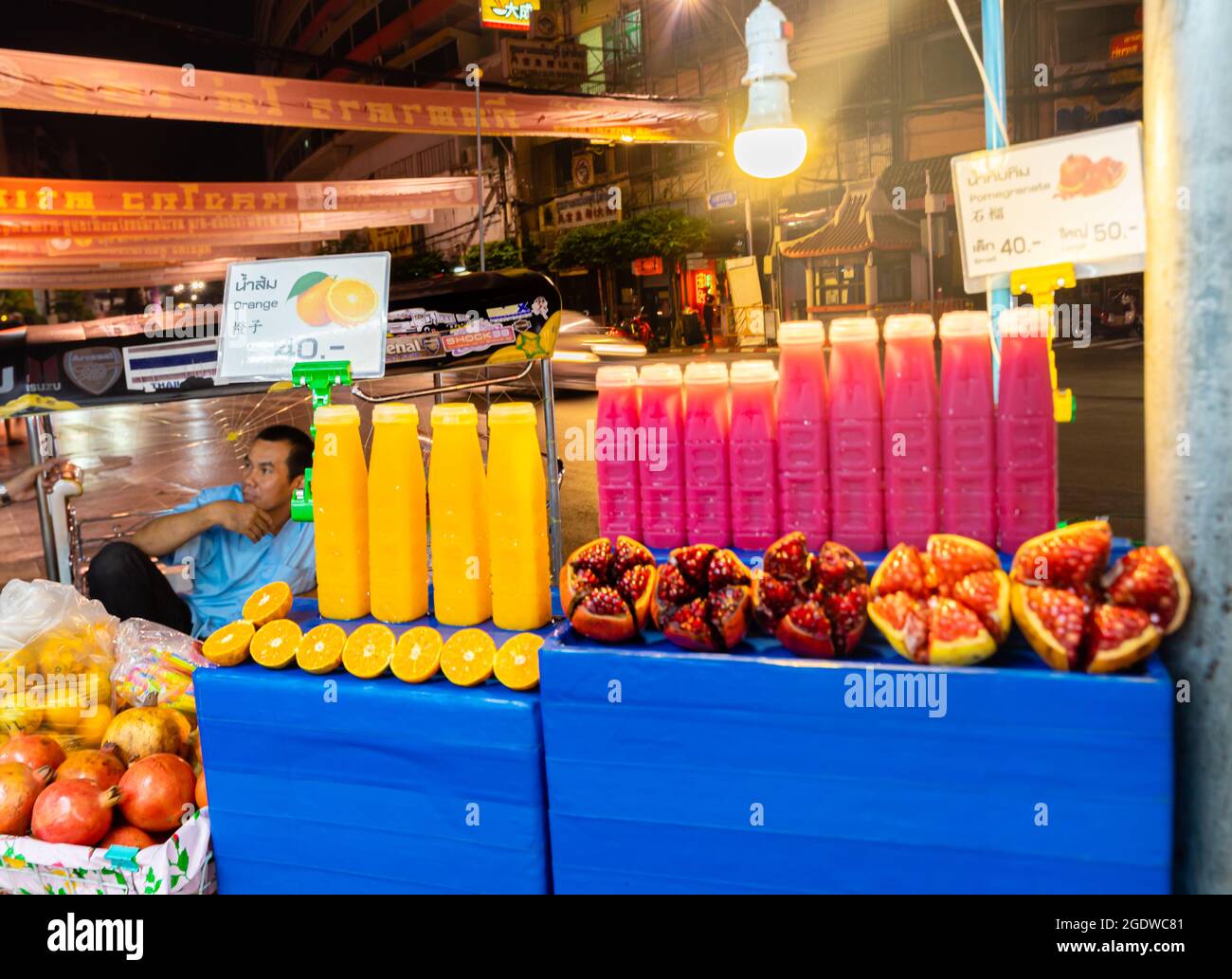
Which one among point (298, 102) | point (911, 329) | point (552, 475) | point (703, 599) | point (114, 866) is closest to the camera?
point (703, 599)

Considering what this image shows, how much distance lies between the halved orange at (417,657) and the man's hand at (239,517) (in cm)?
238

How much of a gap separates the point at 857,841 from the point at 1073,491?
285 inches

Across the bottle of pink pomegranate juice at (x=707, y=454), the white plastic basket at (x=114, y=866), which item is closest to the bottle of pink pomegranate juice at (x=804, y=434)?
the bottle of pink pomegranate juice at (x=707, y=454)

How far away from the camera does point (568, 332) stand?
21.8m

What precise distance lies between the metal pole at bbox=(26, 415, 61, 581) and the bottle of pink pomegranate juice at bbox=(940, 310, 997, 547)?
4.32 meters

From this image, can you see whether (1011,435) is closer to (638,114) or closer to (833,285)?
(638,114)

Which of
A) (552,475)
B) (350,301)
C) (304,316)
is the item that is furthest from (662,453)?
(552,475)

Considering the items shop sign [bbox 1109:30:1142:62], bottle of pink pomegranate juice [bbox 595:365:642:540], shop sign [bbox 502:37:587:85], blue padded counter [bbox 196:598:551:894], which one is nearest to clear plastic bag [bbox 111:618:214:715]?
blue padded counter [bbox 196:598:551:894]

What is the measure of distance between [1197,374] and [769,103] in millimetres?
1661

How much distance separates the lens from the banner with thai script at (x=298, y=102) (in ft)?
23.6

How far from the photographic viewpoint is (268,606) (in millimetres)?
2676

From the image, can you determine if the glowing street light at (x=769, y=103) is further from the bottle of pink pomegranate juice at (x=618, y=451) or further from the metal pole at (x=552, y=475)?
the metal pole at (x=552, y=475)

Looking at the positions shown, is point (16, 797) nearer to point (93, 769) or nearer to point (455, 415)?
point (93, 769)
